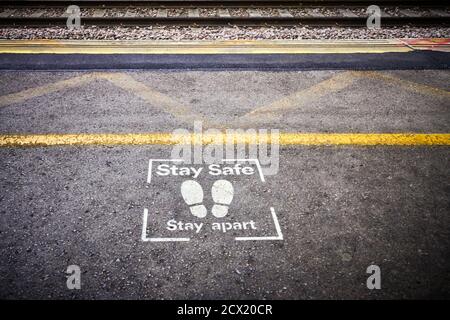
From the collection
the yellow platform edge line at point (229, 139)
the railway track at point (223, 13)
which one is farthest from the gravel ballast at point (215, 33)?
the yellow platform edge line at point (229, 139)

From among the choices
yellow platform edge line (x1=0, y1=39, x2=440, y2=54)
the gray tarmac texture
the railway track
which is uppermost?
the railway track

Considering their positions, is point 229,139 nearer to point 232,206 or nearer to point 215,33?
point 232,206

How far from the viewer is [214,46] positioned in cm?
570


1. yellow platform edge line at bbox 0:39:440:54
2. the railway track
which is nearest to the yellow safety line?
yellow platform edge line at bbox 0:39:440:54

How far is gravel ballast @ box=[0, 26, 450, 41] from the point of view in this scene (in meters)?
6.38

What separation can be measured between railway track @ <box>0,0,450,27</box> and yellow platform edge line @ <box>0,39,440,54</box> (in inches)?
47.7

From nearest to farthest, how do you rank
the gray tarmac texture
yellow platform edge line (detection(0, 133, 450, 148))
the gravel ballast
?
the gray tarmac texture < yellow platform edge line (detection(0, 133, 450, 148)) < the gravel ballast

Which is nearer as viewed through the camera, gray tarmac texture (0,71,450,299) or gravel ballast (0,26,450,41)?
gray tarmac texture (0,71,450,299)

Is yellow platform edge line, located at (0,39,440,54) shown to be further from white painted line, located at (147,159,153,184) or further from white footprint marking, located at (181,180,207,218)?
white footprint marking, located at (181,180,207,218)

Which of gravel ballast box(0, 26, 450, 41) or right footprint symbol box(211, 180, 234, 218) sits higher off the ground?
gravel ballast box(0, 26, 450, 41)

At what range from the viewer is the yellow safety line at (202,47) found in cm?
545

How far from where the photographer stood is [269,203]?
9.46 ft
